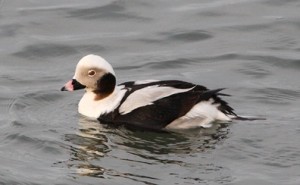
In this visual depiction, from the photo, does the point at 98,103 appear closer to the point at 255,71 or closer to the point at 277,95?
the point at 277,95

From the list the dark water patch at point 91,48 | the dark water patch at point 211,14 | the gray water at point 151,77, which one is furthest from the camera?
the dark water patch at point 211,14

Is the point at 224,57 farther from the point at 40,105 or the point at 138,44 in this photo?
the point at 40,105

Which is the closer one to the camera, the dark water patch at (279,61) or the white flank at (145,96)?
the white flank at (145,96)

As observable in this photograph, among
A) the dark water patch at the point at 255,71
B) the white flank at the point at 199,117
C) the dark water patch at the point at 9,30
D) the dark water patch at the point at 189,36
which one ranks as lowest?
the white flank at the point at 199,117

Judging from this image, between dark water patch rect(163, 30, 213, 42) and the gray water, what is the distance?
0.05 feet

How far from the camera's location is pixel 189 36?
14.3 metres

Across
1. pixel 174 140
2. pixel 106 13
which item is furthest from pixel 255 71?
pixel 106 13

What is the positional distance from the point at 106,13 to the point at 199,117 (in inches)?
199

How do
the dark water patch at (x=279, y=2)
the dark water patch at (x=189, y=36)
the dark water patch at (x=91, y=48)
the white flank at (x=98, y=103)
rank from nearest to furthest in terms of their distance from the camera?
the white flank at (x=98, y=103) < the dark water patch at (x=91, y=48) < the dark water patch at (x=189, y=36) < the dark water patch at (x=279, y=2)

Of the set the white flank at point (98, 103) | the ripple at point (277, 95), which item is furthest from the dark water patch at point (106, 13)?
the white flank at point (98, 103)

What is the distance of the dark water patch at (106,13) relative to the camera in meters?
15.3

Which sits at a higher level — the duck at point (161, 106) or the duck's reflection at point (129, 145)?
the duck at point (161, 106)

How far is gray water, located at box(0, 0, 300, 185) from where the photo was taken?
376 inches

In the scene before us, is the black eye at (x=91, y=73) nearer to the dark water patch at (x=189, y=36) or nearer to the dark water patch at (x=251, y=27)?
the dark water patch at (x=189, y=36)
